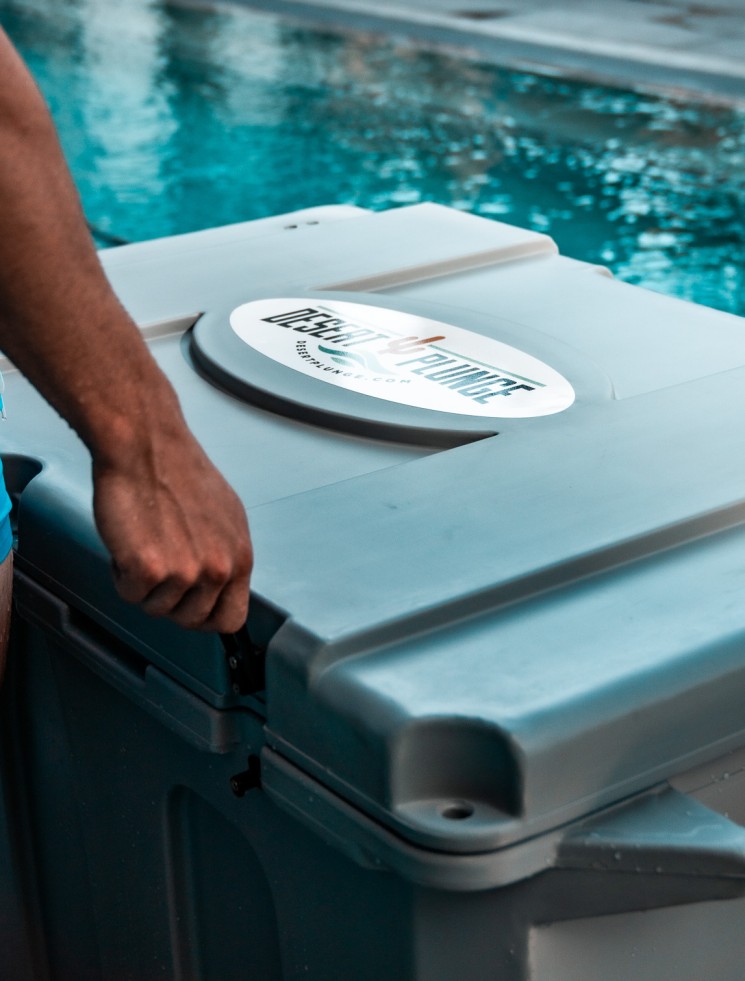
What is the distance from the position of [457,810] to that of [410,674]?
0.09 metres

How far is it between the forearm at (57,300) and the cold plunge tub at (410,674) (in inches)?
7.7

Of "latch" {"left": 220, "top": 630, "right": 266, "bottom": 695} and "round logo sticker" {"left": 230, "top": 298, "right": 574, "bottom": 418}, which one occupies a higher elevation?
"round logo sticker" {"left": 230, "top": 298, "right": 574, "bottom": 418}

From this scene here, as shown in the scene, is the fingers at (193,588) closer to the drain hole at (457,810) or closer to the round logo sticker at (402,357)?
the drain hole at (457,810)

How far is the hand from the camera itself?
767 millimetres

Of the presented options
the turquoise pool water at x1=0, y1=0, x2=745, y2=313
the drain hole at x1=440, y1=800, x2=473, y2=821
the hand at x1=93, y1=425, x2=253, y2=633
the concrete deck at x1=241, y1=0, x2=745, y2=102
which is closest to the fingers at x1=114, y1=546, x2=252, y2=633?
the hand at x1=93, y1=425, x2=253, y2=633

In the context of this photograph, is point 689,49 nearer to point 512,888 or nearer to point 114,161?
point 114,161

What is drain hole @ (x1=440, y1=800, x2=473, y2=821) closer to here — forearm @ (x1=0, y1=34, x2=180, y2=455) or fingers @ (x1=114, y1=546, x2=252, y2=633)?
fingers @ (x1=114, y1=546, x2=252, y2=633)

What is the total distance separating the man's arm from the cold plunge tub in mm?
95

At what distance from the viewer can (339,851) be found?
86cm

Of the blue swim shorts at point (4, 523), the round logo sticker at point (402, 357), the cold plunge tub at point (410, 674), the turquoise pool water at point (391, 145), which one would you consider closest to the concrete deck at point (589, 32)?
the turquoise pool water at point (391, 145)

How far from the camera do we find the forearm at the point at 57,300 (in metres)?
0.69

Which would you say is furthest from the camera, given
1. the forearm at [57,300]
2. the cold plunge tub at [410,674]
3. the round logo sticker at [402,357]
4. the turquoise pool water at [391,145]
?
the turquoise pool water at [391,145]

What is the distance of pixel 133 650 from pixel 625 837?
0.44 m

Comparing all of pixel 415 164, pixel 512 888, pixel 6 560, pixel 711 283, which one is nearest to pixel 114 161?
pixel 415 164
